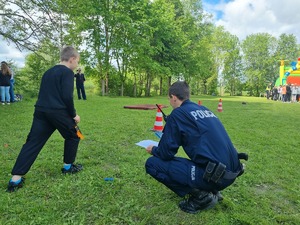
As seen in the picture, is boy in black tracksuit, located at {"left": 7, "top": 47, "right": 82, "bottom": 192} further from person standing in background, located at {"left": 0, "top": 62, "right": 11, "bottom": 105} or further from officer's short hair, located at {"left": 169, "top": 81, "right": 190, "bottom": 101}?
person standing in background, located at {"left": 0, "top": 62, "right": 11, "bottom": 105}

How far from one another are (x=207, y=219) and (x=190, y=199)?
10.6 inches

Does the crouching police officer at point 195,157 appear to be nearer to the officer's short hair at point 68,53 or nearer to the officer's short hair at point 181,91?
the officer's short hair at point 181,91

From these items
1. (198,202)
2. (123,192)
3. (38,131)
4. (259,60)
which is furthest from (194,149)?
(259,60)

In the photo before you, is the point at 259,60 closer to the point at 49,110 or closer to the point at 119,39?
the point at 119,39

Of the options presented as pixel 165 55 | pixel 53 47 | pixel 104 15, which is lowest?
pixel 53 47

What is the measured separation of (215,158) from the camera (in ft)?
8.18

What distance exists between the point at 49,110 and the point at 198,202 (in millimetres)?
2099

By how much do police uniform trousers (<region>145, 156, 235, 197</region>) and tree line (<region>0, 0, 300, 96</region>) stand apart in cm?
1055

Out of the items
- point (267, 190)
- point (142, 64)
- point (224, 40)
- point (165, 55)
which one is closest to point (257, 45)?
point (224, 40)

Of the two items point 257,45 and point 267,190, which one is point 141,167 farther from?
point 257,45

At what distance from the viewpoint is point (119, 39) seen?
75.4 ft

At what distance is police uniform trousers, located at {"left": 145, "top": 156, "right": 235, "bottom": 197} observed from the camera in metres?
2.61

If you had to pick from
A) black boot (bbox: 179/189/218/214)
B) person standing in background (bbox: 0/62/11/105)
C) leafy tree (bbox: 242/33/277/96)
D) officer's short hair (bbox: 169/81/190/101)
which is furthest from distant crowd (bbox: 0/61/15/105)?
leafy tree (bbox: 242/33/277/96)

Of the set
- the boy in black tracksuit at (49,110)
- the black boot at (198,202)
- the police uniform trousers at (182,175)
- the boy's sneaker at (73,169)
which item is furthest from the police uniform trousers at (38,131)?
the black boot at (198,202)
